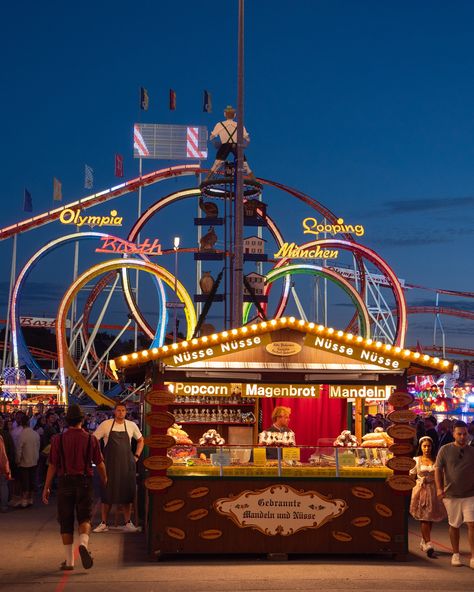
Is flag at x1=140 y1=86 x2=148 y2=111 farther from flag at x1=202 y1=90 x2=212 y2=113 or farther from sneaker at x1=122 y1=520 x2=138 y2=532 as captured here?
sneaker at x1=122 y1=520 x2=138 y2=532

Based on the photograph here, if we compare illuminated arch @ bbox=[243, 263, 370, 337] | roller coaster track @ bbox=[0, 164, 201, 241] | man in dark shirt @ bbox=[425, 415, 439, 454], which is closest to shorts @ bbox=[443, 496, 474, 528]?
man in dark shirt @ bbox=[425, 415, 439, 454]

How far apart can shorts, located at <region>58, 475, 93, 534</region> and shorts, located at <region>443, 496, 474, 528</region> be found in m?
3.95

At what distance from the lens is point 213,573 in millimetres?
10289

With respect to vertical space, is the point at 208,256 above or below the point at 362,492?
above

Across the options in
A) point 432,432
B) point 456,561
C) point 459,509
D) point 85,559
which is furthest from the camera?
point 432,432

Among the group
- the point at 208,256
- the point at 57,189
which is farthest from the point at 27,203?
the point at 208,256

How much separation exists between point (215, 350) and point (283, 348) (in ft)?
2.76

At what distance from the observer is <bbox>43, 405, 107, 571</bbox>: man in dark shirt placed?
1041cm

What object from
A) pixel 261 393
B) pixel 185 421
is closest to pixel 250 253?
pixel 185 421

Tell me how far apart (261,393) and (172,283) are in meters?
28.5

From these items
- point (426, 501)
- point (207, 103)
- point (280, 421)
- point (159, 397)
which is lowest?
point (426, 501)

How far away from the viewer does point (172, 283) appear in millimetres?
40969

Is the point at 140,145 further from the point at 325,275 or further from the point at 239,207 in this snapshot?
the point at 239,207

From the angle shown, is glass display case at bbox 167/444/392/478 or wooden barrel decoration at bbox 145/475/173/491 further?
glass display case at bbox 167/444/392/478
